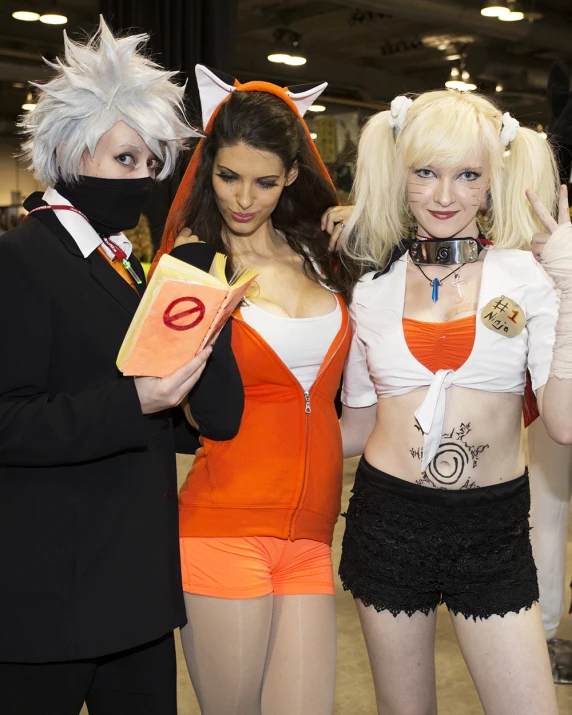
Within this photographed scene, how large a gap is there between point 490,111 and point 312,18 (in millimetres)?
8793

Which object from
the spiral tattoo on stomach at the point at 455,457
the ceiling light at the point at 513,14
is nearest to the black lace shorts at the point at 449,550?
the spiral tattoo on stomach at the point at 455,457

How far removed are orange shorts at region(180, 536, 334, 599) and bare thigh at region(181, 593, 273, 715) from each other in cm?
3

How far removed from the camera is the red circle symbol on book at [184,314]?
153 cm

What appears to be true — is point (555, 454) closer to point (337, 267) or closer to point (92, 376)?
point (337, 267)

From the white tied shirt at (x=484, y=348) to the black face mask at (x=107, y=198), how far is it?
622mm

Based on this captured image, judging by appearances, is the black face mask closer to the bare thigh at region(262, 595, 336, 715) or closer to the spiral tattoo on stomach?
the spiral tattoo on stomach

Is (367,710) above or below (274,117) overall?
below

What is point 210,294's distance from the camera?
1.54 m

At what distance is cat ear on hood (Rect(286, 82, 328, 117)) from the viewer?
2324 mm

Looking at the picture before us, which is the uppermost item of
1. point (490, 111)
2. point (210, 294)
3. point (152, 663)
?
point (490, 111)

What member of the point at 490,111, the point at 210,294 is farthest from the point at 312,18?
the point at 210,294

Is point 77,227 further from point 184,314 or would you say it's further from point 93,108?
point 184,314

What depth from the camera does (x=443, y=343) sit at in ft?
6.53

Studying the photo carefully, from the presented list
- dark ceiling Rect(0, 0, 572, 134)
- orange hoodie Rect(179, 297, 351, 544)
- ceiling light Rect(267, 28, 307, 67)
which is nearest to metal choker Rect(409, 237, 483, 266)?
orange hoodie Rect(179, 297, 351, 544)
